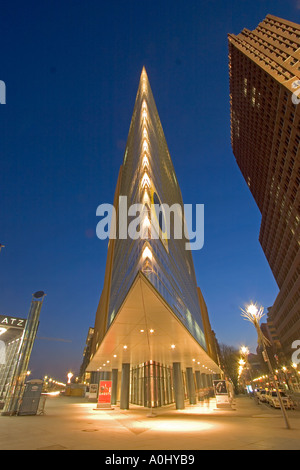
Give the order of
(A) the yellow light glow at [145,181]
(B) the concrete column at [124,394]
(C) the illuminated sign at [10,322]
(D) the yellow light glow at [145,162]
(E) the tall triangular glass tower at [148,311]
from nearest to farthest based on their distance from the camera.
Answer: (E) the tall triangular glass tower at [148,311] → (A) the yellow light glow at [145,181] → (D) the yellow light glow at [145,162] → (C) the illuminated sign at [10,322] → (B) the concrete column at [124,394]

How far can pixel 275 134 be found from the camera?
64.3 meters

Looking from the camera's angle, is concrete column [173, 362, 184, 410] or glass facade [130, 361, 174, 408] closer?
concrete column [173, 362, 184, 410]

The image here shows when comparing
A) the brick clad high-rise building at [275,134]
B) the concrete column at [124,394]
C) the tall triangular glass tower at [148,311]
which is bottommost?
the concrete column at [124,394]

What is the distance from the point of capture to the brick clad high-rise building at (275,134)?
188 ft

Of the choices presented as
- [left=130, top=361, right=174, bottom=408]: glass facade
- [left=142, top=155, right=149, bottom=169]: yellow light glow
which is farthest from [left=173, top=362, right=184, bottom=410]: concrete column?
[left=142, top=155, right=149, bottom=169]: yellow light glow

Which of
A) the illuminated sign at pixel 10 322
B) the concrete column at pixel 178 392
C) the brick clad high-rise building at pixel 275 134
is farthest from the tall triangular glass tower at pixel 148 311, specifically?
the brick clad high-rise building at pixel 275 134

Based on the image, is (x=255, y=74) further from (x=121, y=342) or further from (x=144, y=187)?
(x=121, y=342)

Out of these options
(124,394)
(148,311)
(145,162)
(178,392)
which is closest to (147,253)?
(148,311)

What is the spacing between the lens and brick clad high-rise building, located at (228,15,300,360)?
188 ft

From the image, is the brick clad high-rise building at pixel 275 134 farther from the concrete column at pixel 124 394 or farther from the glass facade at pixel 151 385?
the concrete column at pixel 124 394

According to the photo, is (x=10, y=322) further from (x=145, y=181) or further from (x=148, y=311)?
(x=145, y=181)

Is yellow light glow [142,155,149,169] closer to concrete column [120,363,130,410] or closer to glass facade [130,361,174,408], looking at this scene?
concrete column [120,363,130,410]

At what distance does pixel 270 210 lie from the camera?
8731 centimetres
